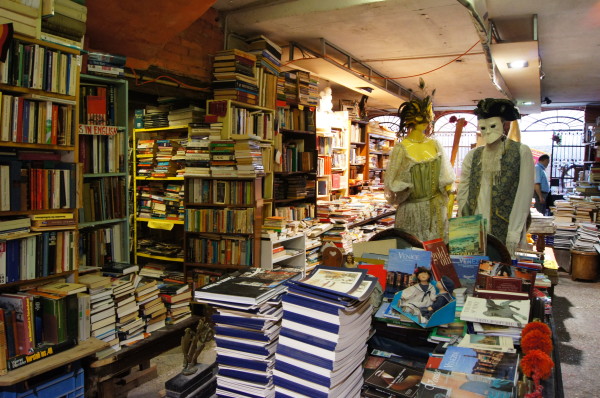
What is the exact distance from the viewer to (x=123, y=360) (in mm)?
2838

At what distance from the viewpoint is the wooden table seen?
269cm

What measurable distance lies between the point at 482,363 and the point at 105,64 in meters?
2.99

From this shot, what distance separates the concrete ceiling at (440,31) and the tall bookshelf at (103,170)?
5.35ft

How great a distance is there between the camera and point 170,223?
185 inches

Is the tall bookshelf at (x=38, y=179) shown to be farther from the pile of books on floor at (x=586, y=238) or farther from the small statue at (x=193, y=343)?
the pile of books on floor at (x=586, y=238)

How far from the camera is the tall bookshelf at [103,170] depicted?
10.5 feet

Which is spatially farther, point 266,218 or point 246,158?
point 266,218

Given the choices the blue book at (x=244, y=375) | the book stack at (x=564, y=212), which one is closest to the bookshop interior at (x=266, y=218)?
the blue book at (x=244, y=375)

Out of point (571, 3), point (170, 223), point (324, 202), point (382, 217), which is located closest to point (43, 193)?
point (170, 223)

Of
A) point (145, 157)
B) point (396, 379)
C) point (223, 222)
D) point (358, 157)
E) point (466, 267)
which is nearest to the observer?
point (396, 379)

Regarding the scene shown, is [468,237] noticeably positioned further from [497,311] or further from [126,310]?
[126,310]

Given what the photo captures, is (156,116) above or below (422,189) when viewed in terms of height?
above

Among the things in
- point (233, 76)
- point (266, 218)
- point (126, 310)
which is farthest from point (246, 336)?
point (233, 76)

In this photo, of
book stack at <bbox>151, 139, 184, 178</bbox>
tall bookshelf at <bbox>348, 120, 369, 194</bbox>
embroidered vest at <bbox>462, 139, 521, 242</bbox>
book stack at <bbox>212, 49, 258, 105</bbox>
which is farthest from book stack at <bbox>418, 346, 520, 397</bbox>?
tall bookshelf at <bbox>348, 120, 369, 194</bbox>
